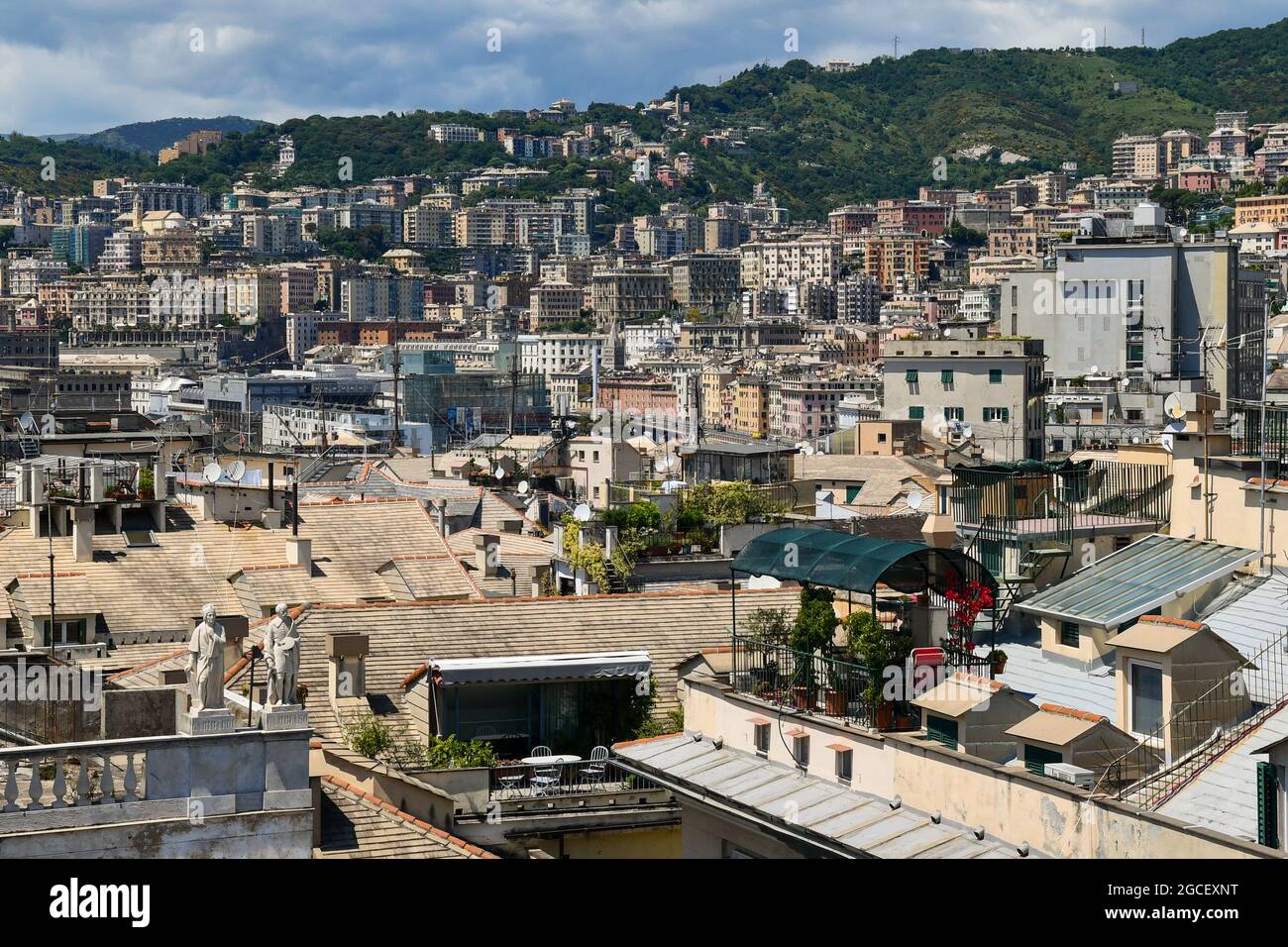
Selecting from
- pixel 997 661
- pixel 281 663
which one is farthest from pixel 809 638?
pixel 281 663


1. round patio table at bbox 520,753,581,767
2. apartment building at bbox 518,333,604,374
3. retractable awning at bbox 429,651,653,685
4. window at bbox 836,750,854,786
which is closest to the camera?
window at bbox 836,750,854,786

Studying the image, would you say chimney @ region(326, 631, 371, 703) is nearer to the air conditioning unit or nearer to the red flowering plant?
the red flowering plant

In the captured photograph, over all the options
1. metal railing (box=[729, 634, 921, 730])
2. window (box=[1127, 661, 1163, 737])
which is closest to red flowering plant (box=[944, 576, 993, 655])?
metal railing (box=[729, 634, 921, 730])

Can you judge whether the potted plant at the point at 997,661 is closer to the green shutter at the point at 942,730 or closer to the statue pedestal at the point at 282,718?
A: the green shutter at the point at 942,730

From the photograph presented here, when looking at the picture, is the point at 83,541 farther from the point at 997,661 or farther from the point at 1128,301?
the point at 1128,301

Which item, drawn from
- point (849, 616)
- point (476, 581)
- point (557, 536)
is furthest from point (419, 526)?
point (849, 616)
